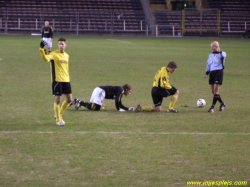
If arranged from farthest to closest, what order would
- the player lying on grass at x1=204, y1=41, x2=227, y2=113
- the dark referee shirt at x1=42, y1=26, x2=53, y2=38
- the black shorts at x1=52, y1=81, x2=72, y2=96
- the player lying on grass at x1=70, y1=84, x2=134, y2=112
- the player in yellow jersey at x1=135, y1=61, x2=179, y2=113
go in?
the dark referee shirt at x1=42, y1=26, x2=53, y2=38 < the player lying on grass at x1=204, y1=41, x2=227, y2=113 < the player in yellow jersey at x1=135, y1=61, x2=179, y2=113 < the player lying on grass at x1=70, y1=84, x2=134, y2=112 < the black shorts at x1=52, y1=81, x2=72, y2=96

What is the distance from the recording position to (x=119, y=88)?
37.0ft

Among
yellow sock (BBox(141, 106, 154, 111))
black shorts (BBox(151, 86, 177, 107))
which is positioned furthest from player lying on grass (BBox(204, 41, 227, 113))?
yellow sock (BBox(141, 106, 154, 111))

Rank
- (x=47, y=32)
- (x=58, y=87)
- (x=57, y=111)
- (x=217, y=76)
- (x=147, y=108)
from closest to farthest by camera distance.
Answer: (x=58, y=87), (x=57, y=111), (x=147, y=108), (x=217, y=76), (x=47, y=32)

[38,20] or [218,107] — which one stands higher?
[38,20]

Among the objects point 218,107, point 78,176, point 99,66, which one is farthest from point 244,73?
point 78,176

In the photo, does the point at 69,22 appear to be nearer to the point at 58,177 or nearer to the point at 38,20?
the point at 38,20

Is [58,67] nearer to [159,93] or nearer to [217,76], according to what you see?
[159,93]

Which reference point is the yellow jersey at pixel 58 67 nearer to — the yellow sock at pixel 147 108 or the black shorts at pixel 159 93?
the yellow sock at pixel 147 108

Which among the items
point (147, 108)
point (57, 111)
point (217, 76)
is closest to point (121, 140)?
point (57, 111)

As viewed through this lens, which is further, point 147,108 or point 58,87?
point 147,108

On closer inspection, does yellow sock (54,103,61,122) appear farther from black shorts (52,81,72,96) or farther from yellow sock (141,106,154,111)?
yellow sock (141,106,154,111)

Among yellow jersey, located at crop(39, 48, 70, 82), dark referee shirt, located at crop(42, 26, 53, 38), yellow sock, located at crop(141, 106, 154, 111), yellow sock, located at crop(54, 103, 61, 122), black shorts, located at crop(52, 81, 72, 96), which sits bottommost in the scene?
yellow sock, located at crop(141, 106, 154, 111)

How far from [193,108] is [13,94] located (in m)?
5.23

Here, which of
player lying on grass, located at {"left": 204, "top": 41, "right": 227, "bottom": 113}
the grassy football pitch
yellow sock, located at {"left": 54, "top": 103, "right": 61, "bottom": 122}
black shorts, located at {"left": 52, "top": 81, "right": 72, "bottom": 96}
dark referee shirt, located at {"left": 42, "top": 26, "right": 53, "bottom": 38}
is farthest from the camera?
dark referee shirt, located at {"left": 42, "top": 26, "right": 53, "bottom": 38}
